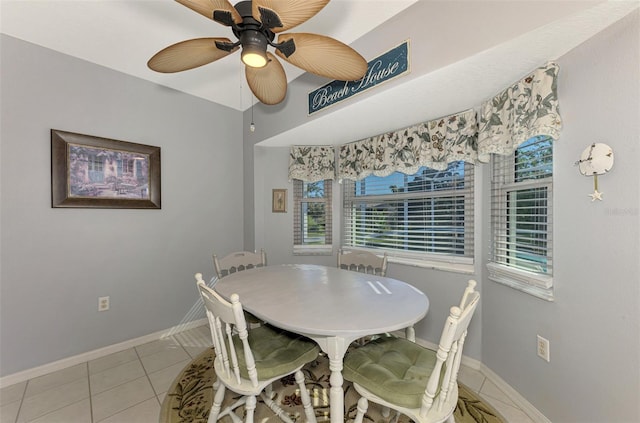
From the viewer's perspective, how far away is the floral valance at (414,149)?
2.08 meters

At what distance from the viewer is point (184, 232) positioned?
9.09 ft

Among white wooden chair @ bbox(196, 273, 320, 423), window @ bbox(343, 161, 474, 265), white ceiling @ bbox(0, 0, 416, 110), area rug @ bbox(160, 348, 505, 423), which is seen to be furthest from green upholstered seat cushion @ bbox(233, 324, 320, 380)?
white ceiling @ bbox(0, 0, 416, 110)

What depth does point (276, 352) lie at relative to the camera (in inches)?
55.6

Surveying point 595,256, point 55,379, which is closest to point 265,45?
point 595,256

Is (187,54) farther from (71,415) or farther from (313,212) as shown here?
(71,415)

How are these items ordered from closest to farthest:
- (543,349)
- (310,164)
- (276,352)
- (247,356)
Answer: (247,356), (276,352), (543,349), (310,164)

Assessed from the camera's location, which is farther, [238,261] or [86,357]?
[238,261]

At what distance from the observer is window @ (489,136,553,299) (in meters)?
1.60

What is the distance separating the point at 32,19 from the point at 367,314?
109 inches

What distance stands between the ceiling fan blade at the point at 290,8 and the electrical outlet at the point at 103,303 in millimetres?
2506

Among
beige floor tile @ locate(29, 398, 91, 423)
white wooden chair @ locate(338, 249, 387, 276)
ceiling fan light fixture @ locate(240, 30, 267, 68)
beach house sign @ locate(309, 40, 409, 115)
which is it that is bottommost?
beige floor tile @ locate(29, 398, 91, 423)

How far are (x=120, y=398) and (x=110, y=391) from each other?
142 millimetres

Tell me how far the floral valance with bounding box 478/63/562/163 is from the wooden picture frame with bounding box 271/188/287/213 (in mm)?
1995

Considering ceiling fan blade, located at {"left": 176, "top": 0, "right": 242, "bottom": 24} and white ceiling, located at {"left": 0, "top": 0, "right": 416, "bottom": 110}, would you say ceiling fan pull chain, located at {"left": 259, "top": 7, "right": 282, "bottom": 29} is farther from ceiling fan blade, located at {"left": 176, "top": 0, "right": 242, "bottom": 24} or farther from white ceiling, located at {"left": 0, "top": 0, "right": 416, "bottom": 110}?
white ceiling, located at {"left": 0, "top": 0, "right": 416, "bottom": 110}
